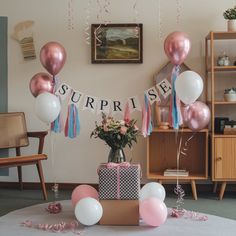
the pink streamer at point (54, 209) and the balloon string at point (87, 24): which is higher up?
the balloon string at point (87, 24)

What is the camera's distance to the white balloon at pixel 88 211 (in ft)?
9.48

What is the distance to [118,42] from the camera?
4297mm

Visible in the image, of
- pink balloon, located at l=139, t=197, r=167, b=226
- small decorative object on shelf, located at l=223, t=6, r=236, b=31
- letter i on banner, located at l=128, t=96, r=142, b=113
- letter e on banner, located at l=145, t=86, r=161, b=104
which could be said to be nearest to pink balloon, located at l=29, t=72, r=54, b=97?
letter i on banner, located at l=128, t=96, r=142, b=113

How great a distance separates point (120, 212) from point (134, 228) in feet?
0.51

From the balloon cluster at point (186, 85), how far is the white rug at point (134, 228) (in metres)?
0.81

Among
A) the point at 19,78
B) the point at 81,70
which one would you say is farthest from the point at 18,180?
the point at 81,70

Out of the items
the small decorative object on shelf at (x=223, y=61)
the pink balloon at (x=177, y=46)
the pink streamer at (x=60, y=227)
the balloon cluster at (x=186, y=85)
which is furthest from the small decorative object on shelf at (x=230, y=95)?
the pink streamer at (x=60, y=227)

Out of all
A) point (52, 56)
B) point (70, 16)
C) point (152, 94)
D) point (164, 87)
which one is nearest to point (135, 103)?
point (152, 94)

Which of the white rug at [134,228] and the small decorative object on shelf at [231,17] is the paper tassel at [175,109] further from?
the small decorative object on shelf at [231,17]

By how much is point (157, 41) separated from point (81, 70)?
2.85 ft

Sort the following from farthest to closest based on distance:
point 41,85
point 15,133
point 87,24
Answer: point 87,24, point 15,133, point 41,85

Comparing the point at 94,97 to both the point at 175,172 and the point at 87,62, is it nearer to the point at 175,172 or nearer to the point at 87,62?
the point at 87,62

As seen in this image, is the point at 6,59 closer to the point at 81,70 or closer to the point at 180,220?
the point at 81,70

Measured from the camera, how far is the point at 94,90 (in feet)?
14.4
